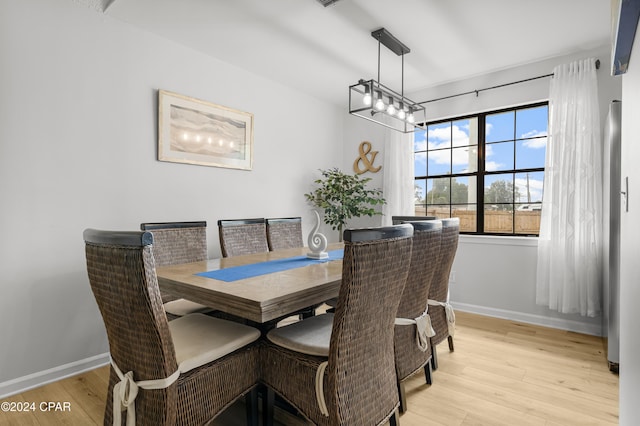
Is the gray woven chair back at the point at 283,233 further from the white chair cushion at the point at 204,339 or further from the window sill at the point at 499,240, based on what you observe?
the window sill at the point at 499,240

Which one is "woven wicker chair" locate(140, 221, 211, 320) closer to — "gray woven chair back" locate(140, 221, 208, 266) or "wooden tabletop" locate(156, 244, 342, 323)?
"gray woven chair back" locate(140, 221, 208, 266)

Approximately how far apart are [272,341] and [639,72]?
1478 mm

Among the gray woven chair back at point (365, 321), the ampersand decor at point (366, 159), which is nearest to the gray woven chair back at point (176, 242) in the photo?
the gray woven chair back at point (365, 321)

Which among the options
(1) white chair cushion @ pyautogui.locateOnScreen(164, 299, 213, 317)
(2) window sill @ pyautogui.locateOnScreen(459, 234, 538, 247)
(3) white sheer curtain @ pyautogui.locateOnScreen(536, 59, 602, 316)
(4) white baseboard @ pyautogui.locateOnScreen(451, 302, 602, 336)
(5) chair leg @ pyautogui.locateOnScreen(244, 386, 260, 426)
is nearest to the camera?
(5) chair leg @ pyautogui.locateOnScreen(244, 386, 260, 426)

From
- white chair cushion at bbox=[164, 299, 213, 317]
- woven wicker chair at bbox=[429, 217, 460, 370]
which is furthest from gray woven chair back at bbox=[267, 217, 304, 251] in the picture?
woven wicker chair at bbox=[429, 217, 460, 370]

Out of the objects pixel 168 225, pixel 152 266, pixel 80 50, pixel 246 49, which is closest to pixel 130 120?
pixel 80 50

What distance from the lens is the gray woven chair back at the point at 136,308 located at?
1.11m

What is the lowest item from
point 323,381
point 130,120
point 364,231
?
point 323,381

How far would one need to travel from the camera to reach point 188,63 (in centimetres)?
297

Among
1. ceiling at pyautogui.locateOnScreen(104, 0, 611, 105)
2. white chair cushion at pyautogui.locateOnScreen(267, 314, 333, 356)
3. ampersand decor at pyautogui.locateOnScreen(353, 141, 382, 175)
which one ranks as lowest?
white chair cushion at pyautogui.locateOnScreen(267, 314, 333, 356)

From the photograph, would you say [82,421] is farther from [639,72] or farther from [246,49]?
[246,49]

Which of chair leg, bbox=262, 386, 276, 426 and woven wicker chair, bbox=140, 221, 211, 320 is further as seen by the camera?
Result: woven wicker chair, bbox=140, 221, 211, 320

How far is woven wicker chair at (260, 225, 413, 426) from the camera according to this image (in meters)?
1.25

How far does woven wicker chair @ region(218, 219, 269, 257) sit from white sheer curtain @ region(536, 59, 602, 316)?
8.32 ft
